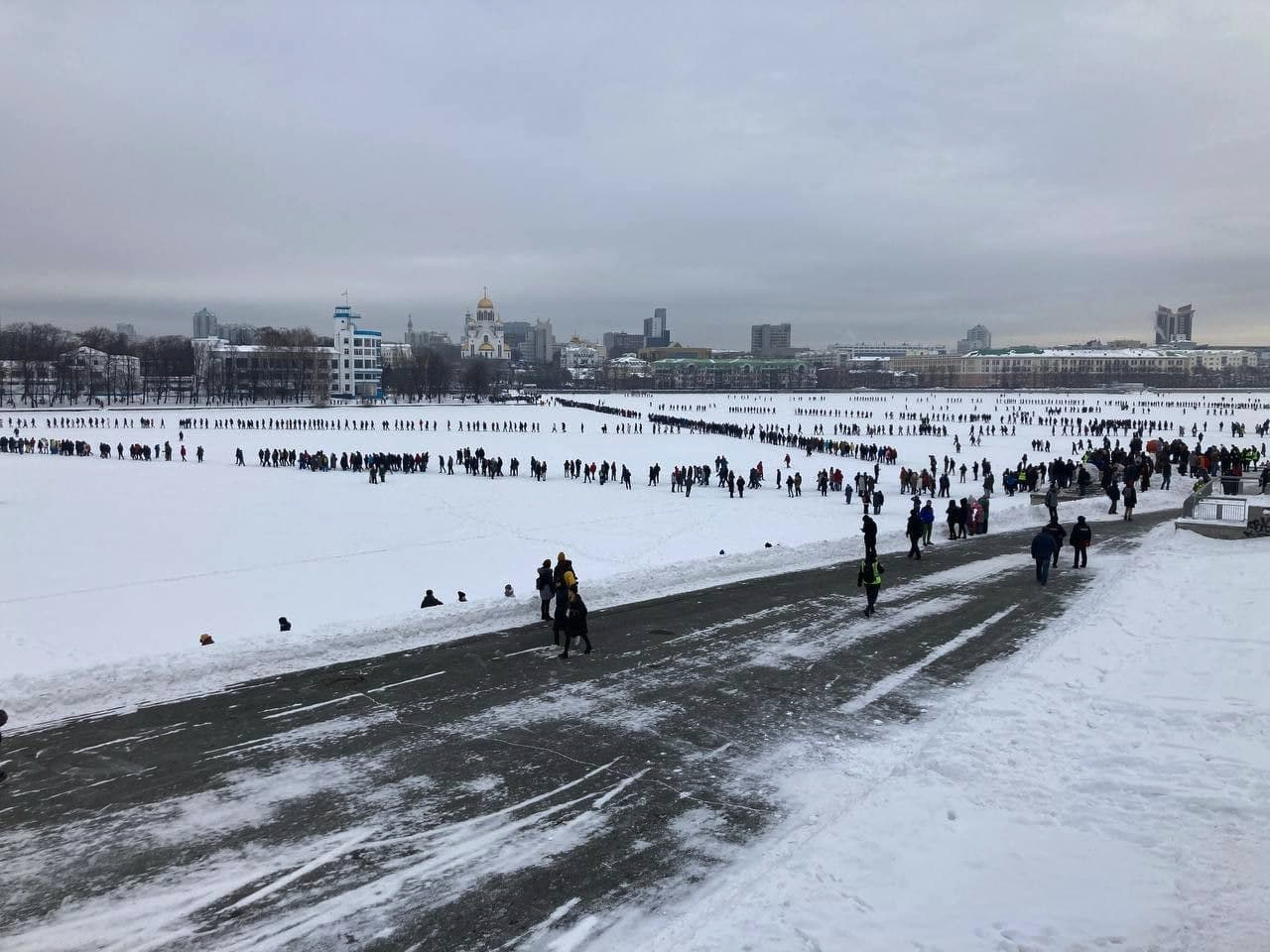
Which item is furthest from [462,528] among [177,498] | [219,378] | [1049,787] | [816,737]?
[219,378]

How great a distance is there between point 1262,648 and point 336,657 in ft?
38.0

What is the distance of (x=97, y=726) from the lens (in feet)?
29.6

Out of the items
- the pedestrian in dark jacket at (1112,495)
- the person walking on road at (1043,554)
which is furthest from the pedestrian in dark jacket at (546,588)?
the pedestrian in dark jacket at (1112,495)

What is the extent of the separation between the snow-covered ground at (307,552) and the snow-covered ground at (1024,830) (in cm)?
672

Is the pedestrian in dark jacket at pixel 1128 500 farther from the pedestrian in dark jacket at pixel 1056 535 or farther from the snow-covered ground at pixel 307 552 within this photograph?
the pedestrian in dark jacket at pixel 1056 535

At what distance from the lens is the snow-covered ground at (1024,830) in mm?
5586

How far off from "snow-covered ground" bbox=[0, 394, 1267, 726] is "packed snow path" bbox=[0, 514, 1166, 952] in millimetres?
1145

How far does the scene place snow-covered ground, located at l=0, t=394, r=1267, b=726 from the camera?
38.9ft

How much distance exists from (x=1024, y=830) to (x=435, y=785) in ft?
15.6

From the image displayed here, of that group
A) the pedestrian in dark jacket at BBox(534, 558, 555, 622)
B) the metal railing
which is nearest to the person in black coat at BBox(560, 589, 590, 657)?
the pedestrian in dark jacket at BBox(534, 558, 555, 622)

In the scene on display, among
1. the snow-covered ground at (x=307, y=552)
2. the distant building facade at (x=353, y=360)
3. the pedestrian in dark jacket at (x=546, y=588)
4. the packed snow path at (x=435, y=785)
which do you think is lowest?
the snow-covered ground at (x=307, y=552)

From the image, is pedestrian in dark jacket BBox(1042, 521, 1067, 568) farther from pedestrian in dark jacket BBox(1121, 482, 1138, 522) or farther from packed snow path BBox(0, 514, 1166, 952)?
pedestrian in dark jacket BBox(1121, 482, 1138, 522)

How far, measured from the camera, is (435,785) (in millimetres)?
7660

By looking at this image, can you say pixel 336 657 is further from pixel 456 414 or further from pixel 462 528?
pixel 456 414
